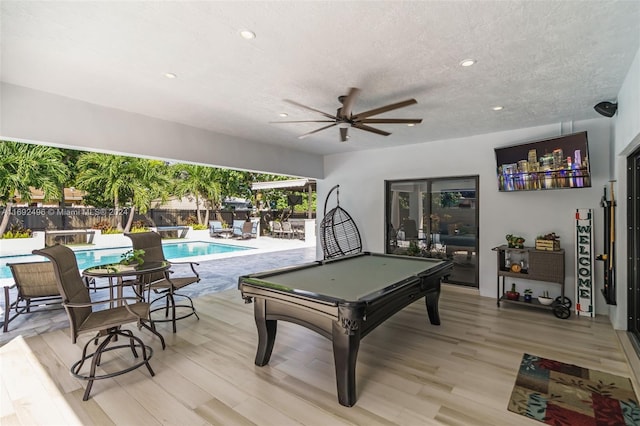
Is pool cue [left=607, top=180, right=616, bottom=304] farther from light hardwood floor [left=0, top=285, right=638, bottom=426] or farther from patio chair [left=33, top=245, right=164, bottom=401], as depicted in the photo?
patio chair [left=33, top=245, right=164, bottom=401]

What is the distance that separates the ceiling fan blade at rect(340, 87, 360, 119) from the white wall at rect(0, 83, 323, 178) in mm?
2813

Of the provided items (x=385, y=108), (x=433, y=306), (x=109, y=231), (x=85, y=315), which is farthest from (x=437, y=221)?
(x=109, y=231)

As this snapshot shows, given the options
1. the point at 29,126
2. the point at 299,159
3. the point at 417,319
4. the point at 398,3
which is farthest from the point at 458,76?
the point at 29,126

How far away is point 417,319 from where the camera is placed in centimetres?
417

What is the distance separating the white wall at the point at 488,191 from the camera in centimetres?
435

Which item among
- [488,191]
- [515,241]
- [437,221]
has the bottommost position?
[515,241]

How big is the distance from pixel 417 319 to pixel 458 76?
3.07 m

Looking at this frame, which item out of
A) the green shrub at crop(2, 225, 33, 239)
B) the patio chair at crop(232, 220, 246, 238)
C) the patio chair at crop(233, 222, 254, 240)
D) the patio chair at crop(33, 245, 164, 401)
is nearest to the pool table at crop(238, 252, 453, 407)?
the patio chair at crop(33, 245, 164, 401)

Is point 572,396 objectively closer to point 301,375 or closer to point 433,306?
point 433,306

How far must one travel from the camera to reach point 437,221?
5.88m

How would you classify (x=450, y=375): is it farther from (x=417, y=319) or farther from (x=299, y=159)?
(x=299, y=159)

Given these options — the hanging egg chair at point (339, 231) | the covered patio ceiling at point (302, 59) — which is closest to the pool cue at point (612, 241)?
the covered patio ceiling at point (302, 59)

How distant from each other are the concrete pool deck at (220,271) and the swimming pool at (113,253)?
2.89ft

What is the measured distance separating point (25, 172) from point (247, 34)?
34.7ft
